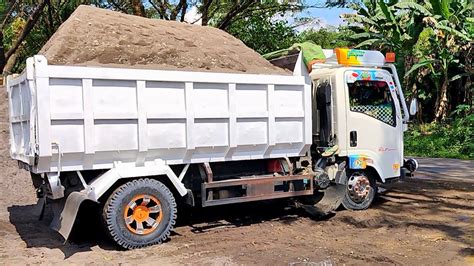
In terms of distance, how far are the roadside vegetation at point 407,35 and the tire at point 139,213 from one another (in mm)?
11601

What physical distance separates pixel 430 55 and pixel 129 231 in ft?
54.6

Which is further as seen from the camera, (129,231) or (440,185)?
(440,185)

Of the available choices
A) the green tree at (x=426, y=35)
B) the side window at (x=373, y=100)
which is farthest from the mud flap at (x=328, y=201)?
the green tree at (x=426, y=35)

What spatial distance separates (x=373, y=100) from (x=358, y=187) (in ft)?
4.76

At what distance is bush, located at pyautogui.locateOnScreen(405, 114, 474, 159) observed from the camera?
16.3 m

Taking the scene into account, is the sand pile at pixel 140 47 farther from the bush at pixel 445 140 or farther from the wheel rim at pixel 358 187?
the bush at pixel 445 140

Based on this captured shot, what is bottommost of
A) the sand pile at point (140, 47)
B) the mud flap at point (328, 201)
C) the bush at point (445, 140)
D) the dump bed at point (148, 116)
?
the mud flap at point (328, 201)

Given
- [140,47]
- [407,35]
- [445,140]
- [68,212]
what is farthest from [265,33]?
[68,212]

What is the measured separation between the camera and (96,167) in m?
6.14

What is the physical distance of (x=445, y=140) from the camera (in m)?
17.5

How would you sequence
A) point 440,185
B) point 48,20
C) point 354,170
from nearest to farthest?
point 354,170
point 440,185
point 48,20

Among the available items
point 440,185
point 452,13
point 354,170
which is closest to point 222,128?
point 354,170

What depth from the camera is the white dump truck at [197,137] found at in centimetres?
592

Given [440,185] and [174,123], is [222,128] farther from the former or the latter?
[440,185]
